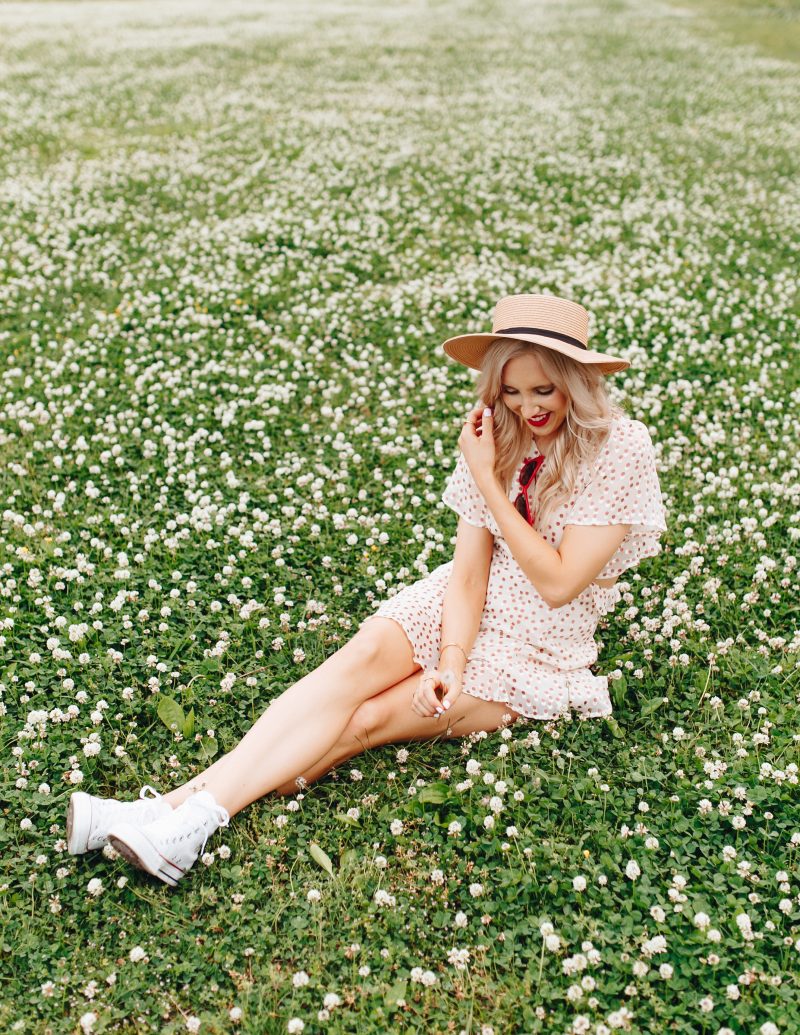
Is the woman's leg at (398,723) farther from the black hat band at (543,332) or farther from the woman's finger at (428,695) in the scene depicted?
the black hat band at (543,332)

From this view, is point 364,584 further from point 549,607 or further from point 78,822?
point 78,822

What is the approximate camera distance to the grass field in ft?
13.1

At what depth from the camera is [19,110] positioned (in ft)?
67.5

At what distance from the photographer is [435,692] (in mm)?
4766

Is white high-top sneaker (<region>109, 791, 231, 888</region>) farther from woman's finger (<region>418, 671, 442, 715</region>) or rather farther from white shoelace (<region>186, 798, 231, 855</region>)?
woman's finger (<region>418, 671, 442, 715</region>)

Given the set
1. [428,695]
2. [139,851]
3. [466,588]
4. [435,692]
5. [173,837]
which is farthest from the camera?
[466,588]

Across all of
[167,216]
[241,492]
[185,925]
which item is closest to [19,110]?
[167,216]

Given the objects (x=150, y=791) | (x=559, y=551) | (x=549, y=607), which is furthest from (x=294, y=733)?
(x=559, y=551)

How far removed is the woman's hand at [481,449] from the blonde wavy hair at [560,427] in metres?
0.09

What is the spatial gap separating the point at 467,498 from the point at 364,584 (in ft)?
4.85

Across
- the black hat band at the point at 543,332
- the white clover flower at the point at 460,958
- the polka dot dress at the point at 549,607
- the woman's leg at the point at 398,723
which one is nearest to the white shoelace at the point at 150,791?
the woman's leg at the point at 398,723

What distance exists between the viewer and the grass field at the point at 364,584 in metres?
4.00

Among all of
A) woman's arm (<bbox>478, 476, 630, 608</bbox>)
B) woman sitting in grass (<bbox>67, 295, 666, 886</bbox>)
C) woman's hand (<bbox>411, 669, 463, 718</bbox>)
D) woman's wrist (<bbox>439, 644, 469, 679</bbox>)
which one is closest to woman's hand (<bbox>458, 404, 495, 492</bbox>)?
woman sitting in grass (<bbox>67, 295, 666, 886</bbox>)

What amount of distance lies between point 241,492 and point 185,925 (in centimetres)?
387
